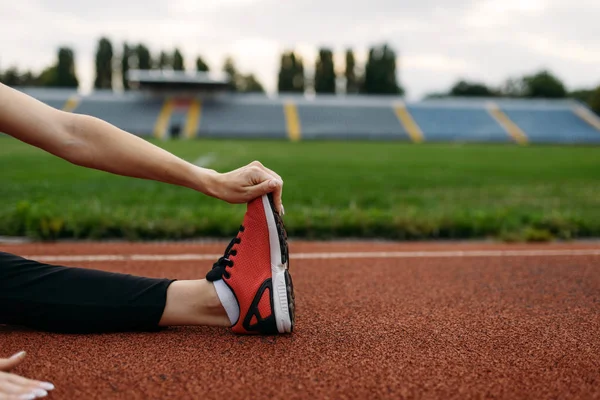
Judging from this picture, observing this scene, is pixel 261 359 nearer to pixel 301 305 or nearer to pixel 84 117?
pixel 301 305

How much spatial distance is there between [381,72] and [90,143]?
68164mm

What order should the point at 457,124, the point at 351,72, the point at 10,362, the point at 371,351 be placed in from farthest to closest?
1. the point at 351,72
2. the point at 457,124
3. the point at 371,351
4. the point at 10,362

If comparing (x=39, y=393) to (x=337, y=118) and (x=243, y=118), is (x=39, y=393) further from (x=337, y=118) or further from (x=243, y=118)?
(x=337, y=118)

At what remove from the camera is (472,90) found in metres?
83.6

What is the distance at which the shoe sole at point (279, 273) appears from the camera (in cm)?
192

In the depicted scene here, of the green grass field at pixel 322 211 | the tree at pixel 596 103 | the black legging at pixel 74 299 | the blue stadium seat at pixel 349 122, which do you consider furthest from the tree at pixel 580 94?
the black legging at pixel 74 299

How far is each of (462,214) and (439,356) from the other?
4.02 m

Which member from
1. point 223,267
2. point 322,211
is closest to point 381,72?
point 322,211

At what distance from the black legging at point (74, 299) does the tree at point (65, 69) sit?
66107 millimetres

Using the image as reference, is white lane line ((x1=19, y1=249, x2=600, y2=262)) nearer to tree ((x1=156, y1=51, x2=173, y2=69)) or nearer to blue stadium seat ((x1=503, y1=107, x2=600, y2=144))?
blue stadium seat ((x1=503, y1=107, x2=600, y2=144))

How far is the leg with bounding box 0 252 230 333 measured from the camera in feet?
6.24

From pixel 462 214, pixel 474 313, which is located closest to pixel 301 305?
pixel 474 313

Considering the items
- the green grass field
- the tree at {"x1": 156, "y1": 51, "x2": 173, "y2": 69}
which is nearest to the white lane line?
the green grass field

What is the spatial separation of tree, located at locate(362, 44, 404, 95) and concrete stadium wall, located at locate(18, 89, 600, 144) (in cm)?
1953
